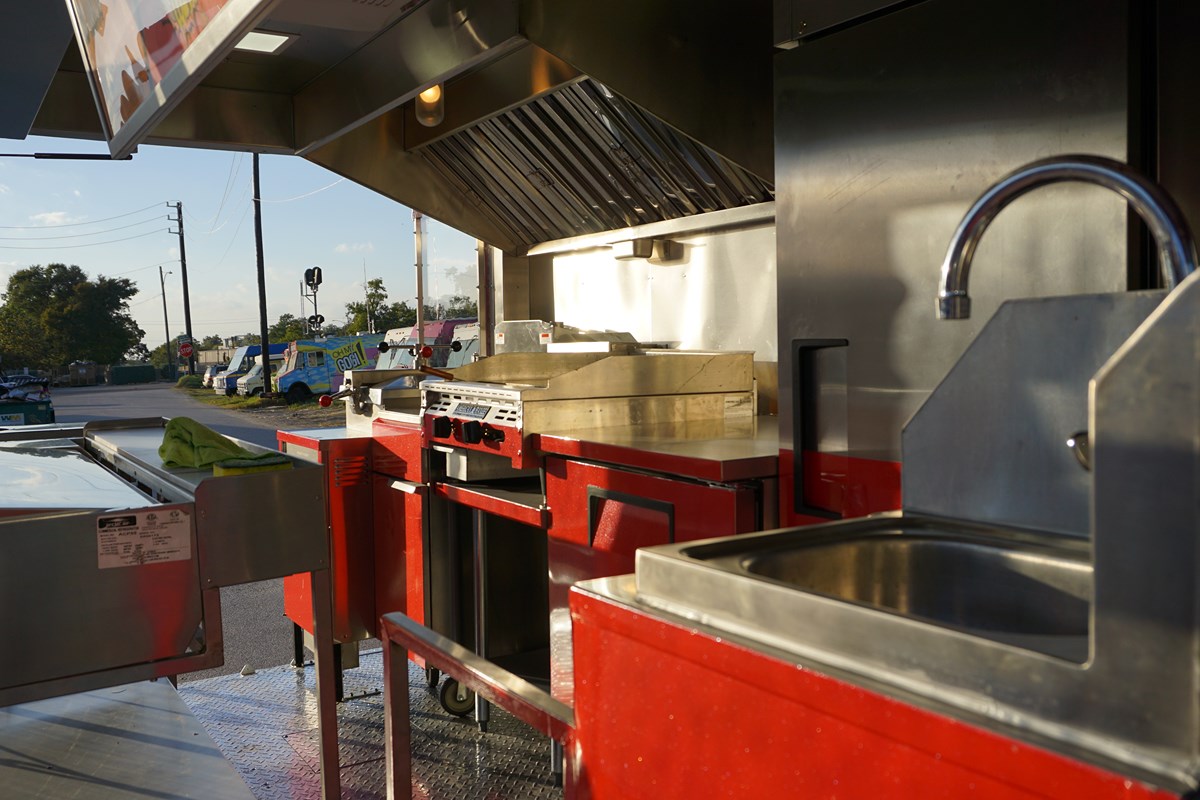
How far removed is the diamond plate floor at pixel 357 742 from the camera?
10.2ft

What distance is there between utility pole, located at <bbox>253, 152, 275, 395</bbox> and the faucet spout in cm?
1373

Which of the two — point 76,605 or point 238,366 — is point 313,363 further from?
point 76,605

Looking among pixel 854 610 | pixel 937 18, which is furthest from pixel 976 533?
pixel 937 18

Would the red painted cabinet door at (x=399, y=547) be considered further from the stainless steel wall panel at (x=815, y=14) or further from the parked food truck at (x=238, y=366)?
the parked food truck at (x=238, y=366)

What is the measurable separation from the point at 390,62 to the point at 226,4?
2.07 meters

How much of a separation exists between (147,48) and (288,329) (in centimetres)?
1795

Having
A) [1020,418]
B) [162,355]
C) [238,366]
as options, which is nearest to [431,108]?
[1020,418]

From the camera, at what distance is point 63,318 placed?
1788 cm

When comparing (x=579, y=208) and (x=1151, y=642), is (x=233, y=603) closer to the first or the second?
(x=579, y=208)

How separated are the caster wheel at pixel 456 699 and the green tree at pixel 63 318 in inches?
615

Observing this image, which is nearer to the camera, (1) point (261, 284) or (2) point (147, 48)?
(2) point (147, 48)

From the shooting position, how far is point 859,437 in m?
2.29

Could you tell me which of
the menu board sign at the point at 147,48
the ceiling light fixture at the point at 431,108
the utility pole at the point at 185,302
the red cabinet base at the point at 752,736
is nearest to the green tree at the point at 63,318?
the utility pole at the point at 185,302

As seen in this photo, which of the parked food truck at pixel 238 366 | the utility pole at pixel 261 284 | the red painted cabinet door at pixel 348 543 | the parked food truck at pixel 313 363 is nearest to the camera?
the red painted cabinet door at pixel 348 543
